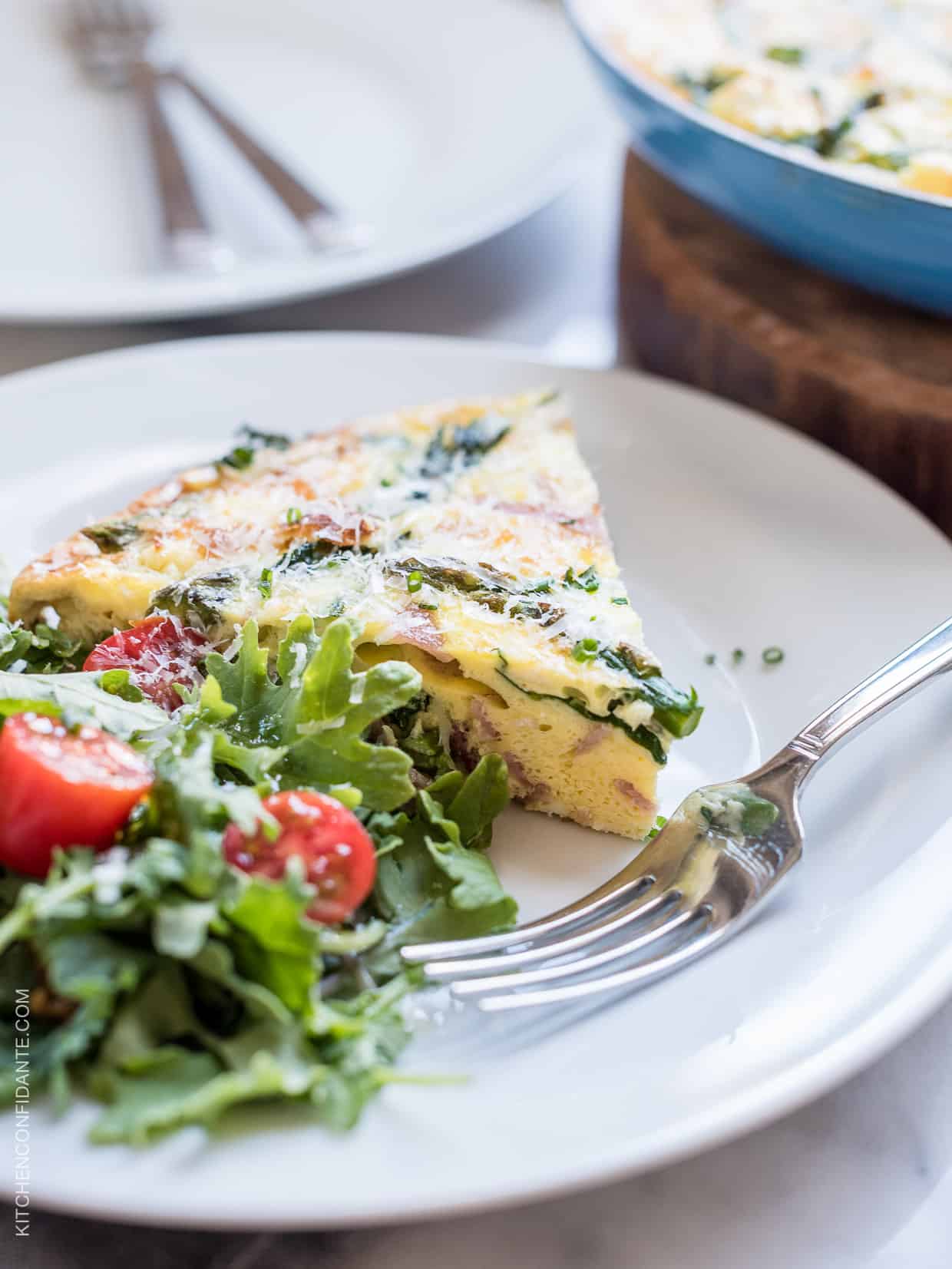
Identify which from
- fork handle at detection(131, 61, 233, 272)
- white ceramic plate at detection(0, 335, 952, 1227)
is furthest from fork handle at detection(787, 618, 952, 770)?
fork handle at detection(131, 61, 233, 272)

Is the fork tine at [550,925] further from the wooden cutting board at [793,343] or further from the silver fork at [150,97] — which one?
the silver fork at [150,97]

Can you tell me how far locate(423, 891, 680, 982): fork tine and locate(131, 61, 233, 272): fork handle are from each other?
7.74 ft

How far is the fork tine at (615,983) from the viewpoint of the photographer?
69.3 inches

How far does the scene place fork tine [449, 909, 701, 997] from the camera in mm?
1790

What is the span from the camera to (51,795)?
1.72 meters

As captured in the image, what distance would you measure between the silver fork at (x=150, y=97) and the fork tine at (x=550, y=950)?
2366mm

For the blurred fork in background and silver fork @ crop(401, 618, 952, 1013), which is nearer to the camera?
silver fork @ crop(401, 618, 952, 1013)

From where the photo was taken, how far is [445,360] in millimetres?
3184

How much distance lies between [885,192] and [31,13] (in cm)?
366

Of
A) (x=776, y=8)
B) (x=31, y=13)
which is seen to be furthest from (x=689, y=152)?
(x=31, y=13)

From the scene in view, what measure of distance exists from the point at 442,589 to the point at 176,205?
2.08 metres

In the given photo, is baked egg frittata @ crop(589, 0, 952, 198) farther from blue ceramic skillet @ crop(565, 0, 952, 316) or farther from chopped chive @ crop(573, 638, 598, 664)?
chopped chive @ crop(573, 638, 598, 664)

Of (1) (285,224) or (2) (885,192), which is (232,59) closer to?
(1) (285,224)

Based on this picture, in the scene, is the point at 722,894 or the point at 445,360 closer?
the point at 722,894
